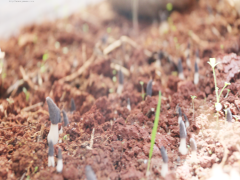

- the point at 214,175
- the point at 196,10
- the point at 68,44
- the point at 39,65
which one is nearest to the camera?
the point at 214,175

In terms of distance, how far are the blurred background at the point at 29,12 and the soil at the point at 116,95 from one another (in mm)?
166

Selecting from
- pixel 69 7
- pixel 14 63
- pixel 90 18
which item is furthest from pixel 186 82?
pixel 69 7

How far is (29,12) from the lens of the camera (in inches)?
104

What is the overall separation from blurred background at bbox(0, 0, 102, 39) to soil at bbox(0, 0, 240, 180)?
166mm

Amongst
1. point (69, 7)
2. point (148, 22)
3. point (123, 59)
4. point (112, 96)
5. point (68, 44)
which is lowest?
point (112, 96)

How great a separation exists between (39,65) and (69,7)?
4.23 feet

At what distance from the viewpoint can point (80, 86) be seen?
5.78 feet

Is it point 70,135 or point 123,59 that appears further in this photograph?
point 123,59

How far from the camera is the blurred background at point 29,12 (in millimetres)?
2439

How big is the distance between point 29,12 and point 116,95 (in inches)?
69.6

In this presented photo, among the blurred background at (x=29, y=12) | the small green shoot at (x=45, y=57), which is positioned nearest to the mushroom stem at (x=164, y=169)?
the small green shoot at (x=45, y=57)

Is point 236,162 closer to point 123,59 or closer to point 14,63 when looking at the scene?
point 123,59

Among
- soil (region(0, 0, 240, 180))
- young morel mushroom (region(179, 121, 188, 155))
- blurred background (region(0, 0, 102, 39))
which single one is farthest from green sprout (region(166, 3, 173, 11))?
young morel mushroom (region(179, 121, 188, 155))

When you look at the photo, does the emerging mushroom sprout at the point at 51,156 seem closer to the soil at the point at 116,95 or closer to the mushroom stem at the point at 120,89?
the soil at the point at 116,95
